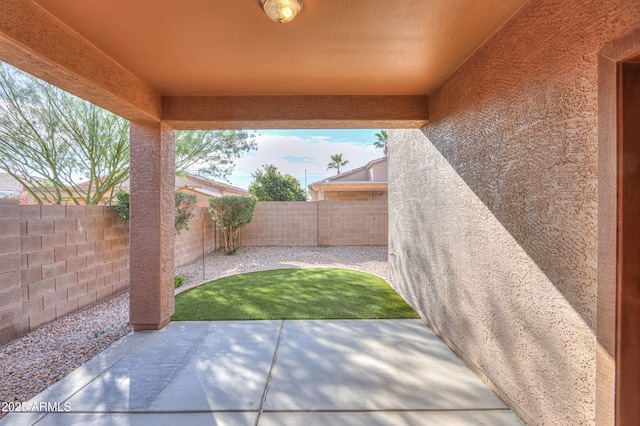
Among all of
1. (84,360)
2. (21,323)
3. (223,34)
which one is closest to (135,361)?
(84,360)

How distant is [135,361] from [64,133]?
5.18 m

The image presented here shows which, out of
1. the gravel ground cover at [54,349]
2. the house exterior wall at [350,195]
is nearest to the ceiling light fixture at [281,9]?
the gravel ground cover at [54,349]

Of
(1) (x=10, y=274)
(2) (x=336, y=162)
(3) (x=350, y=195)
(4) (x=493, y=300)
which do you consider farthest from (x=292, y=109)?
(2) (x=336, y=162)

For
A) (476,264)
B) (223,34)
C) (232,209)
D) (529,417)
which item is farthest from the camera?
(232,209)

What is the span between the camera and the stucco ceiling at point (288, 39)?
84.5 inches

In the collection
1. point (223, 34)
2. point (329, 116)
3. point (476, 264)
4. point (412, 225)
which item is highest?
point (223, 34)

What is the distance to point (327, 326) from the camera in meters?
3.99

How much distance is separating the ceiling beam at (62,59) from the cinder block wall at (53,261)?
185 cm

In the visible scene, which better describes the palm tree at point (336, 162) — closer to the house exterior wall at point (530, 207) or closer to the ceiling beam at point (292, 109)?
the ceiling beam at point (292, 109)

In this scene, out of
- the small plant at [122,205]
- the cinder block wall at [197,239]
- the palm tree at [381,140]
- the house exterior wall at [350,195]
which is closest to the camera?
the small plant at [122,205]

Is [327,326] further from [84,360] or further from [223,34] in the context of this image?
[223,34]

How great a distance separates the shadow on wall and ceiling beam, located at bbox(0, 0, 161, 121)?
3.77m

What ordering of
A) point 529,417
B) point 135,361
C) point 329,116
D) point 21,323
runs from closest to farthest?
1. point 529,417
2. point 135,361
3. point 21,323
4. point 329,116

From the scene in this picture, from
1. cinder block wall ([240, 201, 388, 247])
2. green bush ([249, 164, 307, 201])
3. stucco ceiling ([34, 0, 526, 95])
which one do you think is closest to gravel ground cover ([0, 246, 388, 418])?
stucco ceiling ([34, 0, 526, 95])
